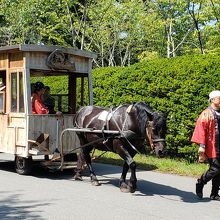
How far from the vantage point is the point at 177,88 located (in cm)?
1309

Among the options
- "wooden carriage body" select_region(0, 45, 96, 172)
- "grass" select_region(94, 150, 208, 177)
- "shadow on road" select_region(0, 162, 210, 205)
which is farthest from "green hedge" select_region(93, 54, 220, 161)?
"wooden carriage body" select_region(0, 45, 96, 172)

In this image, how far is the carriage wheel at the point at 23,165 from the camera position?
36.0 feet

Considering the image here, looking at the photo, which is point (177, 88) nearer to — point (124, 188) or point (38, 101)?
point (38, 101)

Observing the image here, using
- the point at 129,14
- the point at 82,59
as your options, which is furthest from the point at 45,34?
the point at 82,59

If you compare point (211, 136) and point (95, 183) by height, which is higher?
point (211, 136)

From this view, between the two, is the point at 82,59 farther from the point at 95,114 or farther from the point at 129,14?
the point at 129,14

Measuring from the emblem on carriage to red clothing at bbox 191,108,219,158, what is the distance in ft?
14.6

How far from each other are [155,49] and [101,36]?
5.39m

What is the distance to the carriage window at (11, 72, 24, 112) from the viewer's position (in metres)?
11.1

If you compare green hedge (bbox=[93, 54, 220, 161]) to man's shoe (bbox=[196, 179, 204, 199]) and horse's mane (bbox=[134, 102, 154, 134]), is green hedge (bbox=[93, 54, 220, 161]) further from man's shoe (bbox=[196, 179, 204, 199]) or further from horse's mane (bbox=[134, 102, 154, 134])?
man's shoe (bbox=[196, 179, 204, 199])

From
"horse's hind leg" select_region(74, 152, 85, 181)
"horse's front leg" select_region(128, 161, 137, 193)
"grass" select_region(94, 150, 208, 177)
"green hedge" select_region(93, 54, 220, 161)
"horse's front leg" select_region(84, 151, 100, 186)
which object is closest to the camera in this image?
"horse's front leg" select_region(128, 161, 137, 193)

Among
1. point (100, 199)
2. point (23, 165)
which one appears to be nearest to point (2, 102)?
point (23, 165)

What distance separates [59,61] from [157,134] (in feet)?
12.8

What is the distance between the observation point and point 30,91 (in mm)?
10867
